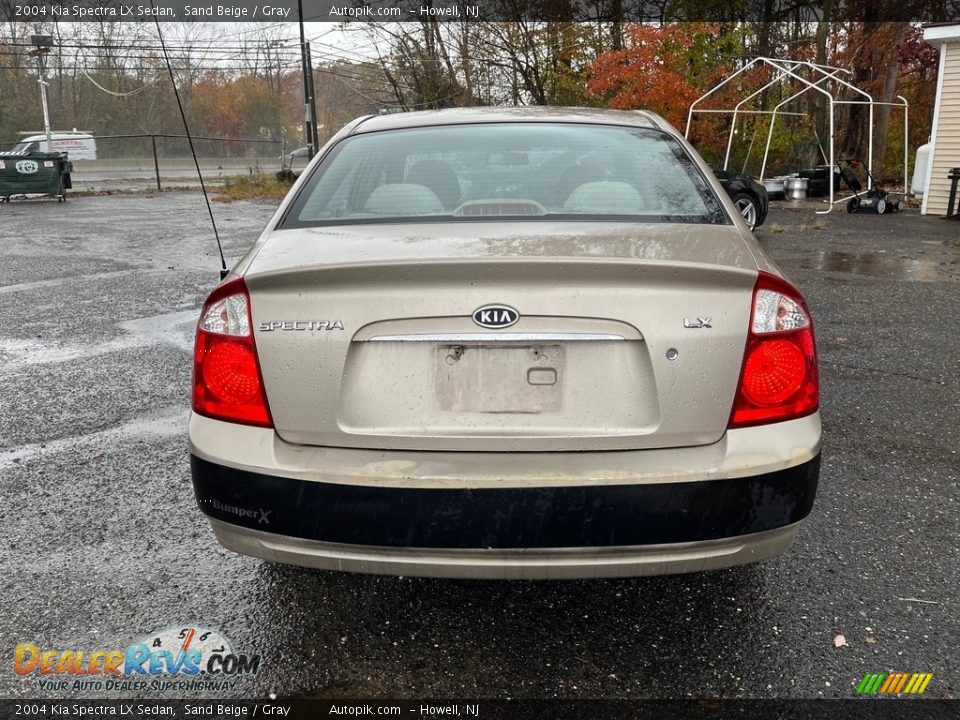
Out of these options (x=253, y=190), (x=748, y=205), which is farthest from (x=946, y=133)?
(x=253, y=190)

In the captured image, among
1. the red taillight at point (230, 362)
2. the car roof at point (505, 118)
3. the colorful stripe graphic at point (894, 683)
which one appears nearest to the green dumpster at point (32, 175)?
the car roof at point (505, 118)

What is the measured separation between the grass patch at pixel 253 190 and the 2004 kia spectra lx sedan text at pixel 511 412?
866 inches

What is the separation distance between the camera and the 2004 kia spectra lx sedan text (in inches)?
79.8

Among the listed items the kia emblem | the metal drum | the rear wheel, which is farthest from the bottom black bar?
the metal drum

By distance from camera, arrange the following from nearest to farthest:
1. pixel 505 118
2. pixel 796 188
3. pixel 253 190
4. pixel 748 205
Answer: pixel 505 118 < pixel 748 205 < pixel 796 188 < pixel 253 190

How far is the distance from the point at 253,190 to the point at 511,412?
82.9ft

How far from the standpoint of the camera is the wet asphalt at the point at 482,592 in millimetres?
2322

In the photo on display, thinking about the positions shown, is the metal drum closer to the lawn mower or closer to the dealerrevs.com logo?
the lawn mower

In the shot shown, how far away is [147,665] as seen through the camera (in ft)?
7.80

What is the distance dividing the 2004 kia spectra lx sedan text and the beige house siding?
16.6m

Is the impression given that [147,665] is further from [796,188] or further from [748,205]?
[796,188]

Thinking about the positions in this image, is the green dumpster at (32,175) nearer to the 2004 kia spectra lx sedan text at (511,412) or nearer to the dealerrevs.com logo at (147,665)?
the dealerrevs.com logo at (147,665)

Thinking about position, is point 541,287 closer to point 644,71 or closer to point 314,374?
point 314,374

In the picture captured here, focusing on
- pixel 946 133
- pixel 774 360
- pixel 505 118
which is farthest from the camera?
pixel 946 133
